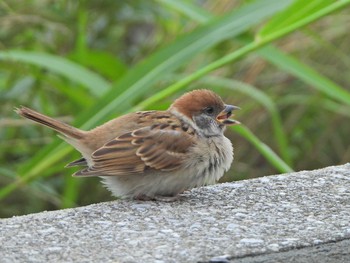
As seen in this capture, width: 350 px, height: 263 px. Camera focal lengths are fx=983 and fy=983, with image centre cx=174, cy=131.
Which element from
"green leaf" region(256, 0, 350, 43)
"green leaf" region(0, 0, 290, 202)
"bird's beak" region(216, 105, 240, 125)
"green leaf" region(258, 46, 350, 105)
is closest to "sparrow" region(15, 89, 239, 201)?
"bird's beak" region(216, 105, 240, 125)

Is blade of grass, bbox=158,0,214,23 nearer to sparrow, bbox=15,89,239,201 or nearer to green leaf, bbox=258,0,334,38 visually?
green leaf, bbox=258,0,334,38

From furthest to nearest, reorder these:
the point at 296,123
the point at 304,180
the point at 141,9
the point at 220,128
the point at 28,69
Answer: the point at 296,123 → the point at 141,9 → the point at 28,69 → the point at 220,128 → the point at 304,180

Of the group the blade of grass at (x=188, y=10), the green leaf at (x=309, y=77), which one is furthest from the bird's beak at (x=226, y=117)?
the blade of grass at (x=188, y=10)

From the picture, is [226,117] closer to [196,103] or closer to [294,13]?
[196,103]

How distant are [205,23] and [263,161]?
1.54 metres

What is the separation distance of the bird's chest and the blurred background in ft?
1.18

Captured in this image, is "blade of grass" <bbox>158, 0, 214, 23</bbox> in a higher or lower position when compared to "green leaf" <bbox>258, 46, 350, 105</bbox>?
higher

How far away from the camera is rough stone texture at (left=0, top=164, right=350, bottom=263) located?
2576mm

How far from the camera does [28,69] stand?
4.54 metres

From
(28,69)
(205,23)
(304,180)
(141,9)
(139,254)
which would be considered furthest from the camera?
(141,9)

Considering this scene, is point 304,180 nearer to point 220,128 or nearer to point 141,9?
point 220,128

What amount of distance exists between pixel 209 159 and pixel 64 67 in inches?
43.2

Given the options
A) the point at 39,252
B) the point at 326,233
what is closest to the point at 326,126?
the point at 326,233

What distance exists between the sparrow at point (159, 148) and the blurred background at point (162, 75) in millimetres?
247
